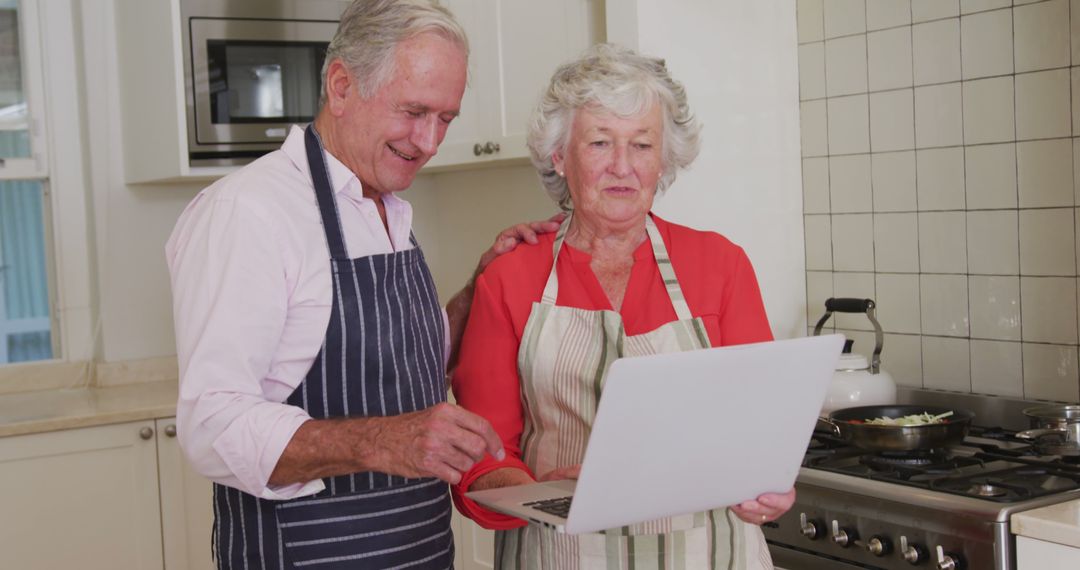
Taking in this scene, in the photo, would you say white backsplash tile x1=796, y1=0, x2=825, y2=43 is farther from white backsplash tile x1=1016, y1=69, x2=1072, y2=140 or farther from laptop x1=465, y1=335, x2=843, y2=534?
laptop x1=465, y1=335, x2=843, y2=534

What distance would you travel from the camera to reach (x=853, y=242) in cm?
274

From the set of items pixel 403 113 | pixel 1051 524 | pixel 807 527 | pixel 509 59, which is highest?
pixel 509 59

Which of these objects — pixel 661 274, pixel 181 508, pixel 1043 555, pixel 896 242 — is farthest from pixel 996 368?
pixel 181 508

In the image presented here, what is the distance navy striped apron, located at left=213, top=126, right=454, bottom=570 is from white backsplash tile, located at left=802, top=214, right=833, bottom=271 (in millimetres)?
1462

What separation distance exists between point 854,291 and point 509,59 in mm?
1027

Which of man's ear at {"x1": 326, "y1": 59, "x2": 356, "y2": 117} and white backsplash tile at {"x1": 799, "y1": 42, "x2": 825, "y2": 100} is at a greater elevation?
white backsplash tile at {"x1": 799, "y1": 42, "x2": 825, "y2": 100}

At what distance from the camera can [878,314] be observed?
2.70m

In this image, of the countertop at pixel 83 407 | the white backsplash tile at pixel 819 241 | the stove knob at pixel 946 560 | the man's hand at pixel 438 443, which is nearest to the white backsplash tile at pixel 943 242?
the white backsplash tile at pixel 819 241

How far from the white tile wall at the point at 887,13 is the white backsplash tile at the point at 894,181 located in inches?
11.5

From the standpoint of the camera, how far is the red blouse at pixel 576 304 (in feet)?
5.72

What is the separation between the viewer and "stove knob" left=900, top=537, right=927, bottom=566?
1.90 metres

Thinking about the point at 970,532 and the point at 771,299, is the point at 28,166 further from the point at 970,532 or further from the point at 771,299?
the point at 970,532

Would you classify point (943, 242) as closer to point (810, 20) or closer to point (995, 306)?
point (995, 306)

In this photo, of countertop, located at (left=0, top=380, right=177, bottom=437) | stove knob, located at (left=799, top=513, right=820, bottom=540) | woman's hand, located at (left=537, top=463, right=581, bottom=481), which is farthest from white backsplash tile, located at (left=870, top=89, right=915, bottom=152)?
countertop, located at (left=0, top=380, right=177, bottom=437)
